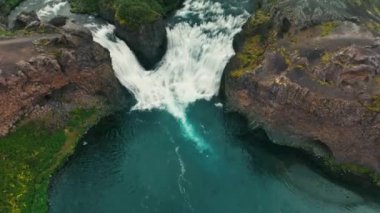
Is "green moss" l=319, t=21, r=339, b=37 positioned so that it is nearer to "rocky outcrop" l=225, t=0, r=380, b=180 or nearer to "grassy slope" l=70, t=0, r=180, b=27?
"rocky outcrop" l=225, t=0, r=380, b=180

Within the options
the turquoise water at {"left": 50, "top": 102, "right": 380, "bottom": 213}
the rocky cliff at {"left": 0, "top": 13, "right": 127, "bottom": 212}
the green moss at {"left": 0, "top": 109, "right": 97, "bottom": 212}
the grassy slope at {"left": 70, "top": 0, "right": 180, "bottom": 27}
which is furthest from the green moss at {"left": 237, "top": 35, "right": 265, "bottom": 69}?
the green moss at {"left": 0, "top": 109, "right": 97, "bottom": 212}

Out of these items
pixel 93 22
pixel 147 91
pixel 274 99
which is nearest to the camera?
pixel 274 99

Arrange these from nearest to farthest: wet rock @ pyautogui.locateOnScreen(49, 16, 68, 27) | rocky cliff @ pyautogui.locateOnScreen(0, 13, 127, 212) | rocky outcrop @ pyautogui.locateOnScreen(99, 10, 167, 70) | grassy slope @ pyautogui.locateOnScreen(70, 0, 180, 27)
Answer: rocky cliff @ pyautogui.locateOnScreen(0, 13, 127, 212), wet rock @ pyautogui.locateOnScreen(49, 16, 68, 27), grassy slope @ pyautogui.locateOnScreen(70, 0, 180, 27), rocky outcrop @ pyautogui.locateOnScreen(99, 10, 167, 70)

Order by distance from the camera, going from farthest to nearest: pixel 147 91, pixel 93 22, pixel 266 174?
pixel 93 22 → pixel 147 91 → pixel 266 174

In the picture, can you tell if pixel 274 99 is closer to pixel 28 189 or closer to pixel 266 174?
pixel 266 174

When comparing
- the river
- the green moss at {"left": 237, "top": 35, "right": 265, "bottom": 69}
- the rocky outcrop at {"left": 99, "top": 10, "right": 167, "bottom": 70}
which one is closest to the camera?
the river

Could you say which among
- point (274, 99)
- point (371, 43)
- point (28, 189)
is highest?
point (371, 43)

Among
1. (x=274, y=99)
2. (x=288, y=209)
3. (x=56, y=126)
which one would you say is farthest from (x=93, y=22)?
(x=288, y=209)
